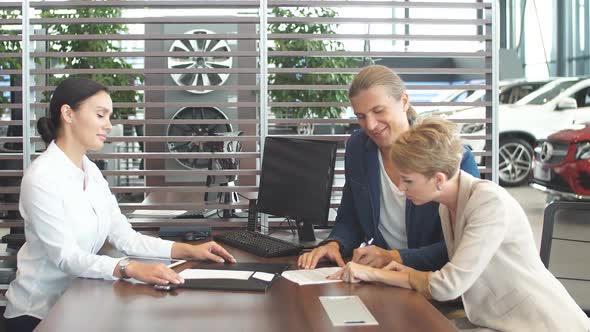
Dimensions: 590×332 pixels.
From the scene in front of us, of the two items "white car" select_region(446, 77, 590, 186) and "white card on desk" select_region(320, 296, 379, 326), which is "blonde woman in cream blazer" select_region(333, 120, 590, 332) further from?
"white car" select_region(446, 77, 590, 186)

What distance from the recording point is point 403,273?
7.80ft

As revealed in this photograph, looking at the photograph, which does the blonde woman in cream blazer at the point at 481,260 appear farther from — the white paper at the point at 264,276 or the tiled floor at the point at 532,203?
the tiled floor at the point at 532,203

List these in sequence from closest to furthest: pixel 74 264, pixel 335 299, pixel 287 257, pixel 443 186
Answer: pixel 335 299
pixel 443 186
pixel 74 264
pixel 287 257

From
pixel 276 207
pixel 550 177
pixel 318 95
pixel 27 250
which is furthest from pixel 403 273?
pixel 550 177

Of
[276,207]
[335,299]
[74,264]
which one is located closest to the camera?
[335,299]

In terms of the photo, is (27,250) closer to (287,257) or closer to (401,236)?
(287,257)

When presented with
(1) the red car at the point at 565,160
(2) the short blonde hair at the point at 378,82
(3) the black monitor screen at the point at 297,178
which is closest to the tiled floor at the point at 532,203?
(1) the red car at the point at 565,160

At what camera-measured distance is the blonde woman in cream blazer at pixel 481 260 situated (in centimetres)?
225

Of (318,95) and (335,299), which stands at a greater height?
(318,95)

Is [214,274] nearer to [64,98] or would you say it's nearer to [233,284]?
[233,284]

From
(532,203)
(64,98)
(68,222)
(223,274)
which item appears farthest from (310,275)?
(532,203)

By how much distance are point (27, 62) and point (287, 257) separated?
171 centimetres

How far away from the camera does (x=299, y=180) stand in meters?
3.24

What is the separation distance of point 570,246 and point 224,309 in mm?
1338
